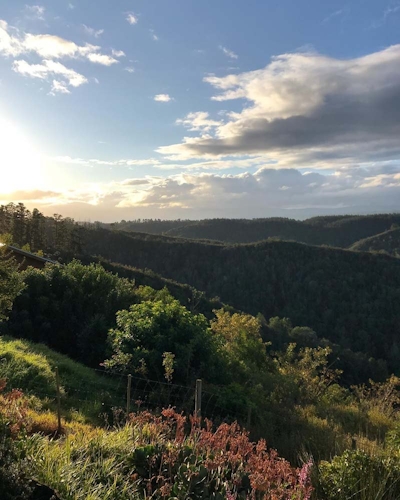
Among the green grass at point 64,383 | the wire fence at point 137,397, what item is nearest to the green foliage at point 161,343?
the wire fence at point 137,397

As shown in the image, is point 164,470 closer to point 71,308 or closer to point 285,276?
point 71,308

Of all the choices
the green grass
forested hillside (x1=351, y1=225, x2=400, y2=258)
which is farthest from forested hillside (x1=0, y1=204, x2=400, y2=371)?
forested hillside (x1=351, y1=225, x2=400, y2=258)

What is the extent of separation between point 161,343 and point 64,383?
2605 mm

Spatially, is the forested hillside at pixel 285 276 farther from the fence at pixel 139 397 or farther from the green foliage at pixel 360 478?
the green foliage at pixel 360 478

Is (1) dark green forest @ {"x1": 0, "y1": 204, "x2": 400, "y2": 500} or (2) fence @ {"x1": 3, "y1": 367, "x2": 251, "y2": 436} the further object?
(2) fence @ {"x1": 3, "y1": 367, "x2": 251, "y2": 436}

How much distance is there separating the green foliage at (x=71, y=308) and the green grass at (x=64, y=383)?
3077mm

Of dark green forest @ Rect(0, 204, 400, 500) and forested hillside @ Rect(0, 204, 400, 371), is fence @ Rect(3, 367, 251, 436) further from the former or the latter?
forested hillside @ Rect(0, 204, 400, 371)

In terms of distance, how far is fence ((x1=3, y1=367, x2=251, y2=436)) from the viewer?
8.63 m

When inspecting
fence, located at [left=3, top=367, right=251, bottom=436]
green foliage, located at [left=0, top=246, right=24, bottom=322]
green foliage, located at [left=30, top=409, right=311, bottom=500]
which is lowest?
fence, located at [left=3, top=367, right=251, bottom=436]

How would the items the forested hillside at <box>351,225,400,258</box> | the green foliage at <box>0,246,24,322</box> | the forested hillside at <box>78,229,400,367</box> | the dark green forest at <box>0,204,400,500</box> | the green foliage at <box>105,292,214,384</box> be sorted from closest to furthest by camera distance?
the dark green forest at <box>0,204,400,500</box>
the green foliage at <box>105,292,214,384</box>
the green foliage at <box>0,246,24,322</box>
the forested hillside at <box>78,229,400,367</box>
the forested hillside at <box>351,225,400,258</box>

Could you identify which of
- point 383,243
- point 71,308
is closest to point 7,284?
point 71,308

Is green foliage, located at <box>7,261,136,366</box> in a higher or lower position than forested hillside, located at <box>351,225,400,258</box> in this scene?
higher

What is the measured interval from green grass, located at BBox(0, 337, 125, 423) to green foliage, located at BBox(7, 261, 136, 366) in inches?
121

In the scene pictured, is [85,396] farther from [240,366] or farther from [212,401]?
[240,366]
